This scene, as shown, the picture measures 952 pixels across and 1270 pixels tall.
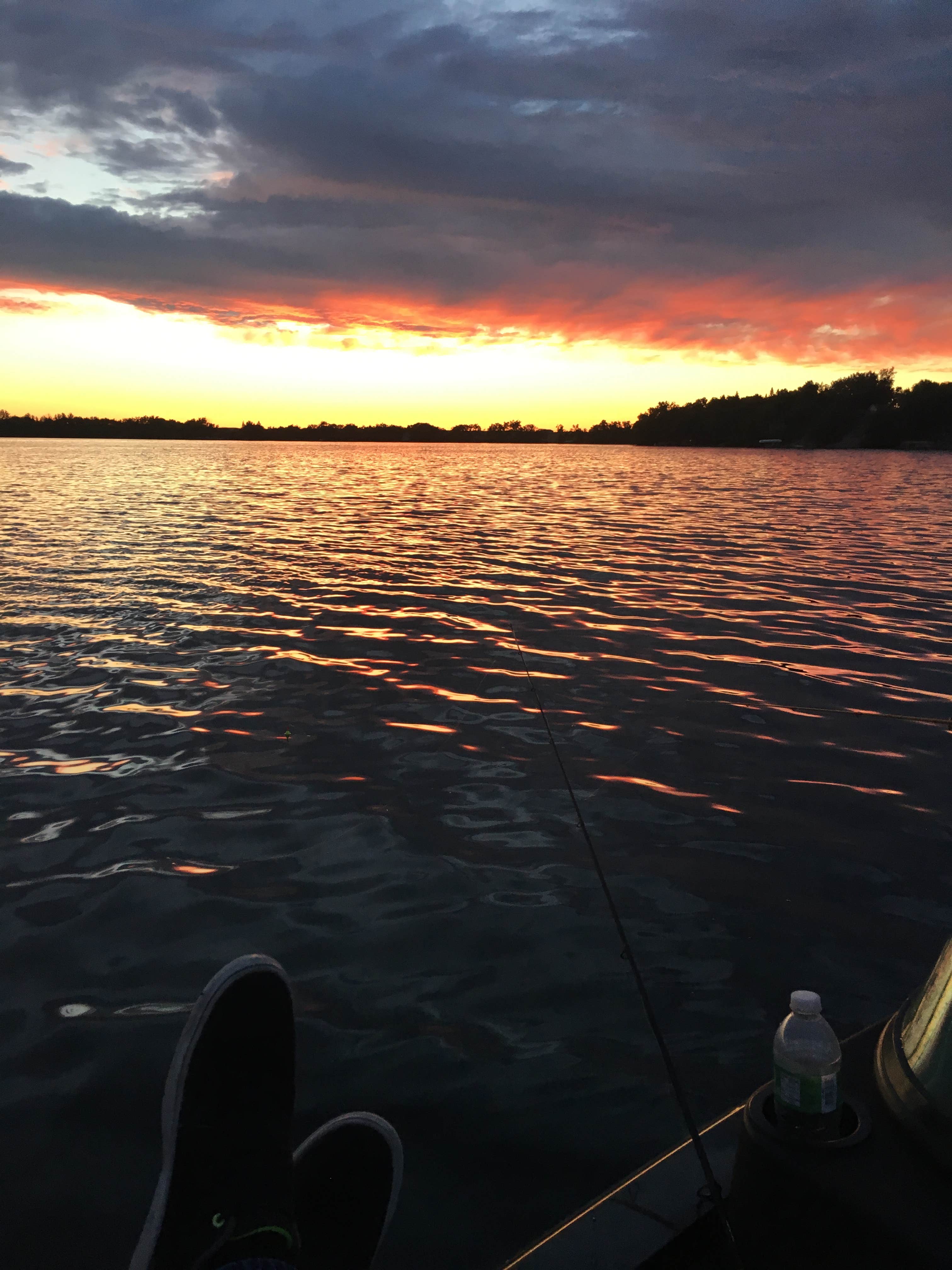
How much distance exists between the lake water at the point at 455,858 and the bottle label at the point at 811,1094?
1.03 m

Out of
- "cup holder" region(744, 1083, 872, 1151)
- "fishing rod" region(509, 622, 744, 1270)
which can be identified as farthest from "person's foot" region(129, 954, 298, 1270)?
"cup holder" region(744, 1083, 872, 1151)

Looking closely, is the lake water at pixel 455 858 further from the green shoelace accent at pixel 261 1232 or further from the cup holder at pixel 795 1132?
the cup holder at pixel 795 1132

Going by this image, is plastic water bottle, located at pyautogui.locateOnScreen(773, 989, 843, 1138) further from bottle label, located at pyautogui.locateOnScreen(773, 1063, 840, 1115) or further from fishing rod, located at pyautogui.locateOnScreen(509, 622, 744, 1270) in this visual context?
fishing rod, located at pyautogui.locateOnScreen(509, 622, 744, 1270)

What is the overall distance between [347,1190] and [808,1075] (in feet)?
4.58

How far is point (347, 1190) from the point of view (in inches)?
99.7

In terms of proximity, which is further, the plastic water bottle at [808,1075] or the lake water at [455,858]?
the lake water at [455,858]

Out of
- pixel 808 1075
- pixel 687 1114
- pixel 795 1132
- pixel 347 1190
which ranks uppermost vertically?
pixel 808 1075

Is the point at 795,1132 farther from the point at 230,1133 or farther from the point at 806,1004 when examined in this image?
the point at 230,1133

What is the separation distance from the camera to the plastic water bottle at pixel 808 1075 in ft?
6.70

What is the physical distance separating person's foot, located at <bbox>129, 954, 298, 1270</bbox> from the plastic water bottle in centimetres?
132

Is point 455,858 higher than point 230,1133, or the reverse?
point 230,1133

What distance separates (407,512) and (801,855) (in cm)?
2307

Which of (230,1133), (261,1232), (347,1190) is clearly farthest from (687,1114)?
(230,1133)

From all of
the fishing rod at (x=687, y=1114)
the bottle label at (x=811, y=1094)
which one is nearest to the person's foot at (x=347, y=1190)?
the fishing rod at (x=687, y=1114)
